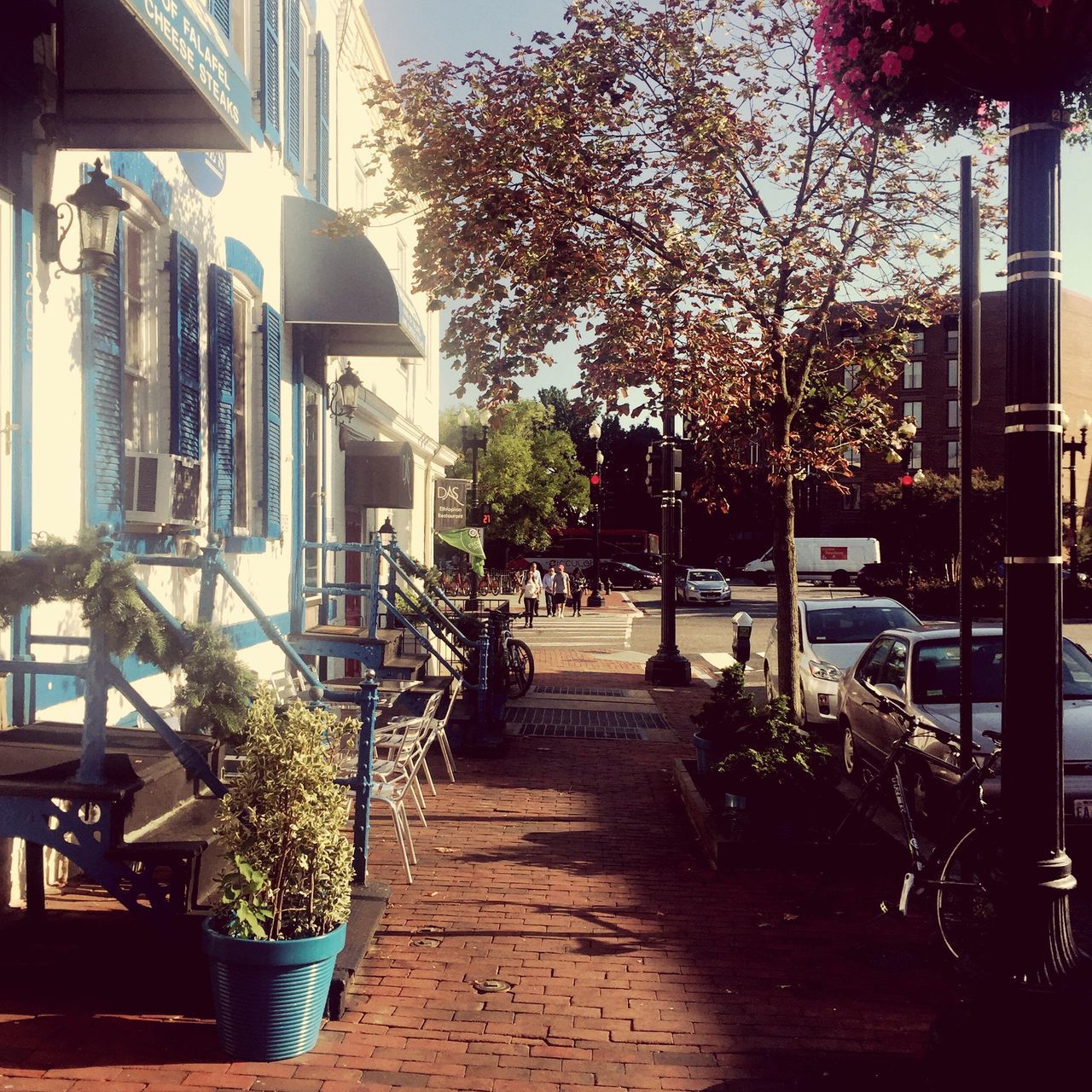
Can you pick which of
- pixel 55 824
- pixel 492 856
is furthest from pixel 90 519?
pixel 492 856

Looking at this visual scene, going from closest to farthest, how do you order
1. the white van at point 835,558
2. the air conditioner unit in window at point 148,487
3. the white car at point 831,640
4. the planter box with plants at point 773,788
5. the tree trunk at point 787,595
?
the air conditioner unit in window at point 148,487, the planter box with plants at point 773,788, the tree trunk at point 787,595, the white car at point 831,640, the white van at point 835,558

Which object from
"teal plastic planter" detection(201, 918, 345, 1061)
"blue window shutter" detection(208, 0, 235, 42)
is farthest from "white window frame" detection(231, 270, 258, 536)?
"teal plastic planter" detection(201, 918, 345, 1061)

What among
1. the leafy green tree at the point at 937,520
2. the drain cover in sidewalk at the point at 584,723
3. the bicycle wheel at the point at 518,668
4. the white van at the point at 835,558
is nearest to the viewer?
the drain cover in sidewalk at the point at 584,723

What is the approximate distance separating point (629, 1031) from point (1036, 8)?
4034mm

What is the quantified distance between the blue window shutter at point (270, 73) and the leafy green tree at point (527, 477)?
1895 inches

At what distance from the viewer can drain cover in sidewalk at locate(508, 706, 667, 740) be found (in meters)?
13.4

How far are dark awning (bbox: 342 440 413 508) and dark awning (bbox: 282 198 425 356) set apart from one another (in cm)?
294

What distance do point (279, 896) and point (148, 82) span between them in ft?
14.4

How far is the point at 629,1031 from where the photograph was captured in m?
4.79

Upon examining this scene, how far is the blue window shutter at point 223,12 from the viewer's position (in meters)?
8.82

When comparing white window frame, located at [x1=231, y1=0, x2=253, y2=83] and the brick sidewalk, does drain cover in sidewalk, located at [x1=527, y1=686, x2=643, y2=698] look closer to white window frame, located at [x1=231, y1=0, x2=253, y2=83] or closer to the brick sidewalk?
the brick sidewalk

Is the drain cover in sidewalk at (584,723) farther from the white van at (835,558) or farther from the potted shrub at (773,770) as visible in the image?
the white van at (835,558)

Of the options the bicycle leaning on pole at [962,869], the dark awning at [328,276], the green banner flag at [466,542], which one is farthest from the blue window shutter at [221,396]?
the green banner flag at [466,542]

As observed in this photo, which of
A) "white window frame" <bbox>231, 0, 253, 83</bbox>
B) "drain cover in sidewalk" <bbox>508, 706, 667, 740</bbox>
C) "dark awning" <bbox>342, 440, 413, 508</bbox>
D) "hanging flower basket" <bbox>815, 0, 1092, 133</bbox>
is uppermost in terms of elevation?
"white window frame" <bbox>231, 0, 253, 83</bbox>
